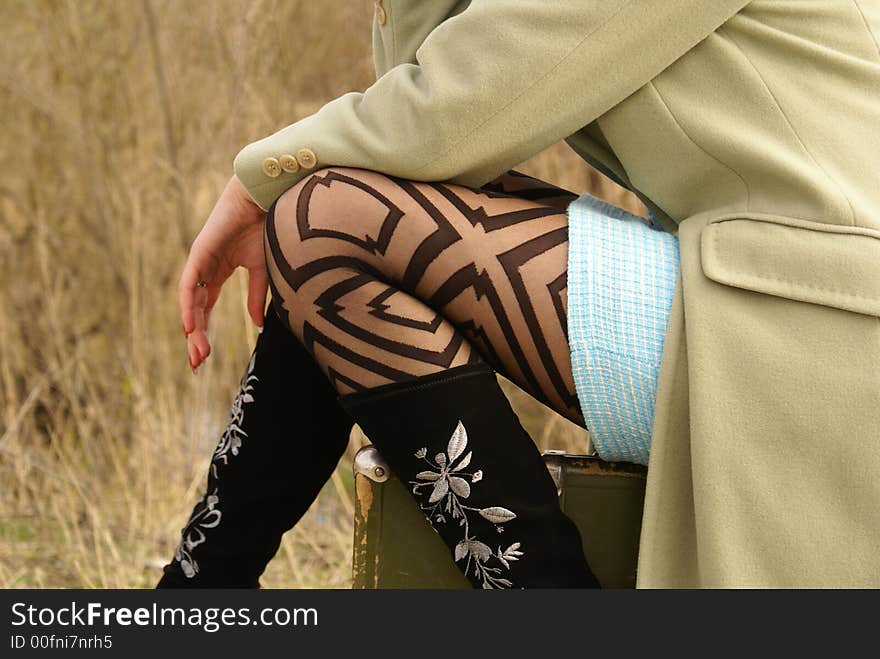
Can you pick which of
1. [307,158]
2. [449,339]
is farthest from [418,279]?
[307,158]

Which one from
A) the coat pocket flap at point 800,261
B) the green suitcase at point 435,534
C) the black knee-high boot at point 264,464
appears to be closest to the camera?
the coat pocket flap at point 800,261

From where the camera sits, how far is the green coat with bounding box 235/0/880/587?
1.02 m

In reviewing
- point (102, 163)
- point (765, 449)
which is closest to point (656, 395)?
point (765, 449)

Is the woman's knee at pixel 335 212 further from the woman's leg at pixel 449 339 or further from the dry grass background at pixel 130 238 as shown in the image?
the dry grass background at pixel 130 238

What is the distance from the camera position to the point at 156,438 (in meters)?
2.70

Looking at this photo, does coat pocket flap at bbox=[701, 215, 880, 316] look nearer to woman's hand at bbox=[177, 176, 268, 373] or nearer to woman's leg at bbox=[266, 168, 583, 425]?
woman's leg at bbox=[266, 168, 583, 425]

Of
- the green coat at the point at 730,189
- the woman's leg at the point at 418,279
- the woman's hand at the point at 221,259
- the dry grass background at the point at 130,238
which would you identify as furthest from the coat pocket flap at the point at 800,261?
the dry grass background at the point at 130,238

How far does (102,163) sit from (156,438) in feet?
2.67

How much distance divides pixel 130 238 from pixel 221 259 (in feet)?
5.59

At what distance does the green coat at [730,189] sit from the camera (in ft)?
3.35

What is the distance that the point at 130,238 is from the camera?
2.97m

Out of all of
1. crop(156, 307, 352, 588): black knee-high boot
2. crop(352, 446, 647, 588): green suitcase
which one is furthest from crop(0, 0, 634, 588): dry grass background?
crop(352, 446, 647, 588): green suitcase

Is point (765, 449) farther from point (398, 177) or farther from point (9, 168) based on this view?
point (9, 168)

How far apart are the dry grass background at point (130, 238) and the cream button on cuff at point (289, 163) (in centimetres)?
143
